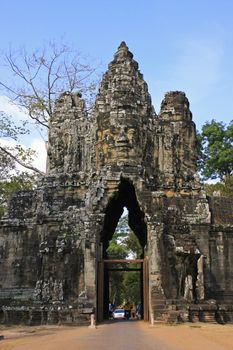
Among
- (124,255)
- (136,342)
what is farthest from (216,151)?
(136,342)

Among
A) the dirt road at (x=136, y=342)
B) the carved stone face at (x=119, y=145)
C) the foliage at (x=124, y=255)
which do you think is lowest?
the dirt road at (x=136, y=342)

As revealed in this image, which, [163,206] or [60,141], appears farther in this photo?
[60,141]

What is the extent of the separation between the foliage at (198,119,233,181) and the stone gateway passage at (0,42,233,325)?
1227cm

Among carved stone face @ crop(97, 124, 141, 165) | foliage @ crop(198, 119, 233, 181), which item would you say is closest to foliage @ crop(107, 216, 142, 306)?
foliage @ crop(198, 119, 233, 181)

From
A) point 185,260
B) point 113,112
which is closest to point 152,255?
point 185,260

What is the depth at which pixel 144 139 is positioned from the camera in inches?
738

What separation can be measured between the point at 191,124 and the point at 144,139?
3320 millimetres

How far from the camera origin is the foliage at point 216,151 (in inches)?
1286

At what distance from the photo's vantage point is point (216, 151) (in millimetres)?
33062

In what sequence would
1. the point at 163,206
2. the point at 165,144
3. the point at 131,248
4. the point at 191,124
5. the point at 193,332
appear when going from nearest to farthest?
the point at 193,332 → the point at 163,206 → the point at 165,144 → the point at 191,124 → the point at 131,248

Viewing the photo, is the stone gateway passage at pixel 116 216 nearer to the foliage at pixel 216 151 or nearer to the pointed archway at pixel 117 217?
the pointed archway at pixel 117 217

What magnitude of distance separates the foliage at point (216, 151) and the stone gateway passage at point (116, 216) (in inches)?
483

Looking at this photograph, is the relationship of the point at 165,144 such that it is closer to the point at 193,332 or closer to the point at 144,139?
the point at 144,139

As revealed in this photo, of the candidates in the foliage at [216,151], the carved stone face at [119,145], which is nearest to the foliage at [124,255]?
the foliage at [216,151]
